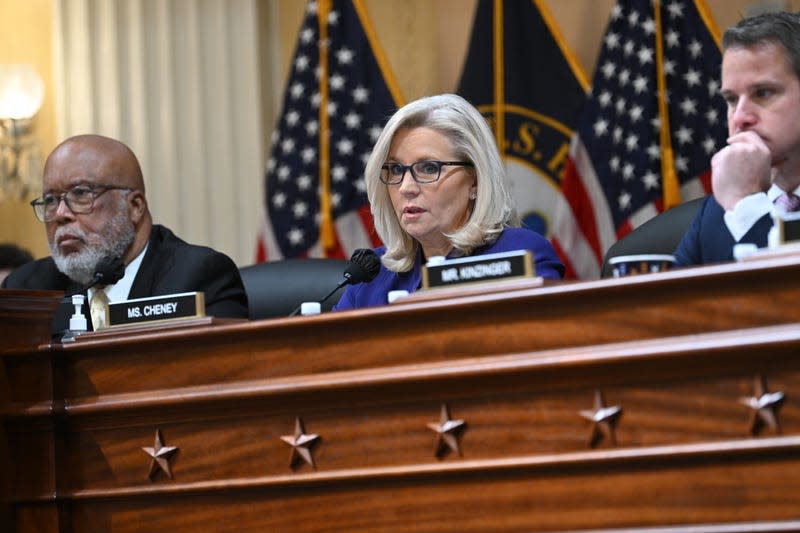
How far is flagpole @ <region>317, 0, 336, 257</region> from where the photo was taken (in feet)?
19.9

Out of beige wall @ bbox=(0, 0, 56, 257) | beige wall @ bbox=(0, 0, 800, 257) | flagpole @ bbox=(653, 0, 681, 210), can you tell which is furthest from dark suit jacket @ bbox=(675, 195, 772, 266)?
beige wall @ bbox=(0, 0, 56, 257)

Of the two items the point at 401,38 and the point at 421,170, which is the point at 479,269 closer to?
the point at 421,170

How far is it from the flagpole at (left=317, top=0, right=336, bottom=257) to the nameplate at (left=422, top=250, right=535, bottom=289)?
12.0ft

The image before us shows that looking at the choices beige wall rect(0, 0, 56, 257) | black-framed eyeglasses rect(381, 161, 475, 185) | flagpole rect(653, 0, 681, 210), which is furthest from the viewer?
beige wall rect(0, 0, 56, 257)

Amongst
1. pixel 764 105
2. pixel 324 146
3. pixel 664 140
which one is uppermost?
pixel 324 146

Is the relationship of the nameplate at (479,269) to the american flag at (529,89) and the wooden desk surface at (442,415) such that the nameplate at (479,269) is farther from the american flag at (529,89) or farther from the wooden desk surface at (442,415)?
the american flag at (529,89)

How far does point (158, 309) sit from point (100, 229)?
1.55 metres

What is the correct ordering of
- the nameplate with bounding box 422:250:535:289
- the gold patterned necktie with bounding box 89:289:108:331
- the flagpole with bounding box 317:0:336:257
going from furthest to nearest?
the flagpole with bounding box 317:0:336:257 → the gold patterned necktie with bounding box 89:289:108:331 → the nameplate with bounding box 422:250:535:289

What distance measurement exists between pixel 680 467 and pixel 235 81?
193 inches

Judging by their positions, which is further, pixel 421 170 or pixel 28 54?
pixel 28 54

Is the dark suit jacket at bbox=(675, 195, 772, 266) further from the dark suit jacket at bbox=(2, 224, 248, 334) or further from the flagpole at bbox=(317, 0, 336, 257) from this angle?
the flagpole at bbox=(317, 0, 336, 257)

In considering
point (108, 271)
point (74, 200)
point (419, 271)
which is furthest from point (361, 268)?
point (74, 200)

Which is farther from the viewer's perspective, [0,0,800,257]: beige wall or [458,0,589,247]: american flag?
[0,0,800,257]: beige wall

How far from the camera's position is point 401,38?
6.40 metres
